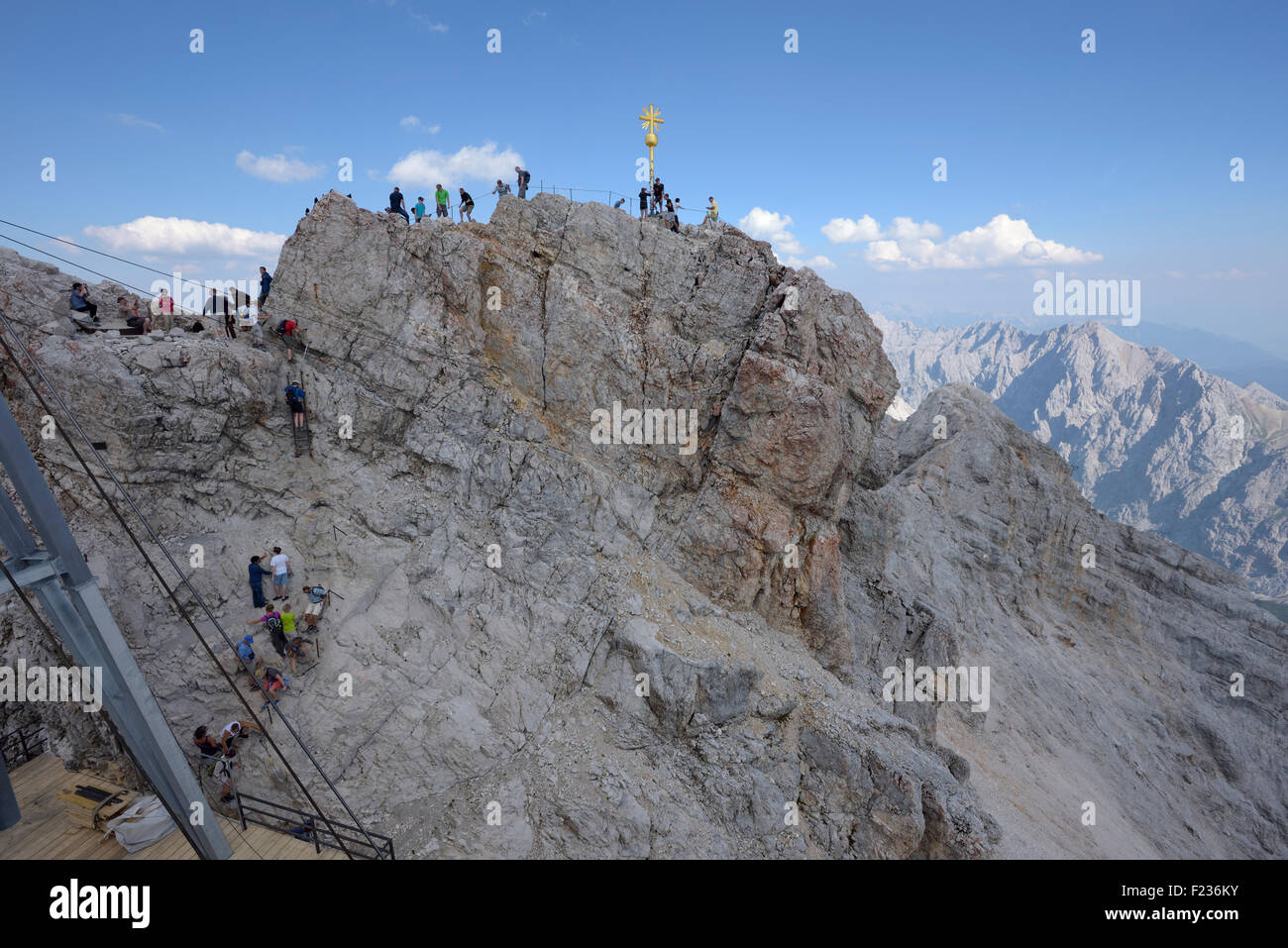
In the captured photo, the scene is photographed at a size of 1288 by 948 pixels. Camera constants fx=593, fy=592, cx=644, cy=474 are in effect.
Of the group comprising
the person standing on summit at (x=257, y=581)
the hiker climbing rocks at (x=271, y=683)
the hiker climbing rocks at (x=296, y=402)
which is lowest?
the hiker climbing rocks at (x=271, y=683)

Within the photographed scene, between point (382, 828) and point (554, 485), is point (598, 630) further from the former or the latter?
point (382, 828)

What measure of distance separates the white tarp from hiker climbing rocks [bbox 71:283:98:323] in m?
17.1

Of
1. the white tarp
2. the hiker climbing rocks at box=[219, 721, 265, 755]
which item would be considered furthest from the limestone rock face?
the white tarp

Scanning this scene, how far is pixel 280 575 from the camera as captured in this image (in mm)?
19266

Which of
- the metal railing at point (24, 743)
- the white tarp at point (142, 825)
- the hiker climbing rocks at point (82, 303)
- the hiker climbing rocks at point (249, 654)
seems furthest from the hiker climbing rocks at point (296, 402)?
the white tarp at point (142, 825)

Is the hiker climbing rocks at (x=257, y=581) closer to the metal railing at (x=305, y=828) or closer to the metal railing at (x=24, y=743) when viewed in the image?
the metal railing at (x=305, y=828)

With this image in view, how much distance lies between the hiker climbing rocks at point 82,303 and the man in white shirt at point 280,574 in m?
11.4

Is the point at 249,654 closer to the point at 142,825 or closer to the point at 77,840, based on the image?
the point at 142,825

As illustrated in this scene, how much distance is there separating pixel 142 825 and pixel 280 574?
7333 millimetres

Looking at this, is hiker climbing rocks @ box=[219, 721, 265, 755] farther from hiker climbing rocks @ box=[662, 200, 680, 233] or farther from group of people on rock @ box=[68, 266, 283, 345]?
hiker climbing rocks @ box=[662, 200, 680, 233]

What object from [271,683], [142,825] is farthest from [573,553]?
[142,825]

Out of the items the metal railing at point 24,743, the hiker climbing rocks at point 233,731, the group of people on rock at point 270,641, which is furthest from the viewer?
the metal railing at point 24,743

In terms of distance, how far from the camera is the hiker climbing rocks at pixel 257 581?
19.1m

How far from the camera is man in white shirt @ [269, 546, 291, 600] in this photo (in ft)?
63.2
